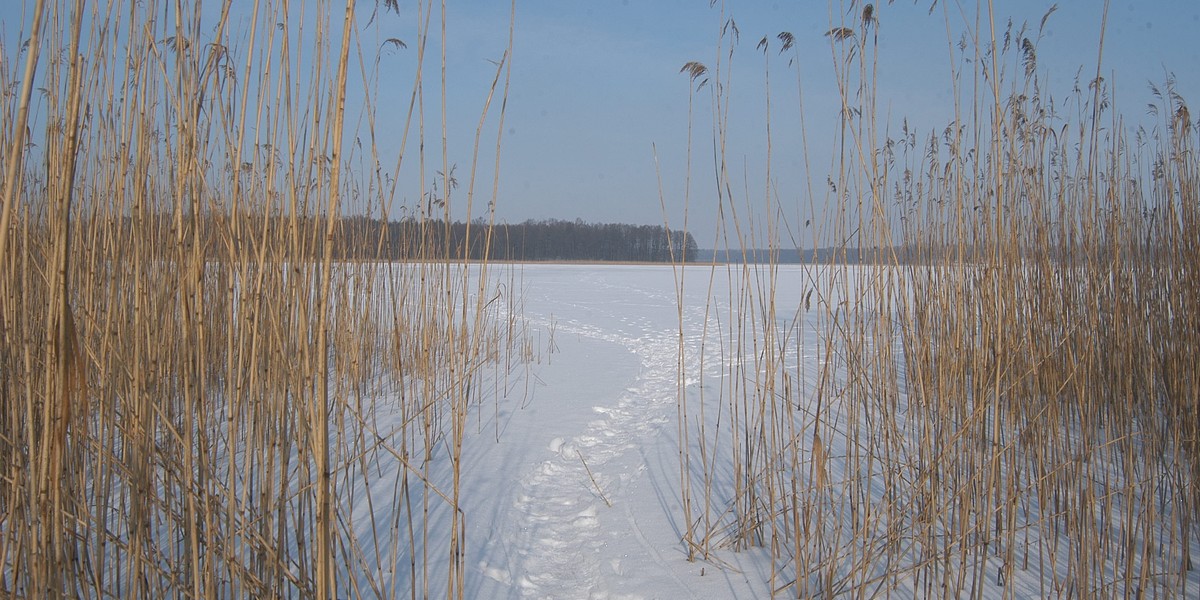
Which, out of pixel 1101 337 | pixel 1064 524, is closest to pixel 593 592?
pixel 1064 524

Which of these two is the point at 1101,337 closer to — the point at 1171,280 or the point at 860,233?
the point at 1171,280

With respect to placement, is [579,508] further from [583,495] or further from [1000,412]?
[1000,412]

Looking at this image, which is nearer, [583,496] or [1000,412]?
[1000,412]

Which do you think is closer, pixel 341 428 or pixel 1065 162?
pixel 341 428

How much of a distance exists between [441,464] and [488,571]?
2.27ft

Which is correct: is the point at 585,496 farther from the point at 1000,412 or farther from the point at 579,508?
the point at 1000,412

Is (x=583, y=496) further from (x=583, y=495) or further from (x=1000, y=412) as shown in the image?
(x=1000, y=412)

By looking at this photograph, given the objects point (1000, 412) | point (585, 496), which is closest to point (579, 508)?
point (585, 496)

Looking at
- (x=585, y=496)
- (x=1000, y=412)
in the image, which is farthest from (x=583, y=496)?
(x=1000, y=412)

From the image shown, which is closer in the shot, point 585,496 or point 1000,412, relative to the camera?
point 1000,412

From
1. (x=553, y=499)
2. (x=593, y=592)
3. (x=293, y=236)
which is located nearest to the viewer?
(x=293, y=236)

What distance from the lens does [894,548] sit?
1259 millimetres

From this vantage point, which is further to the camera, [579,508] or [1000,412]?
[579,508]

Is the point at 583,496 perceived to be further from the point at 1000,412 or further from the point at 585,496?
the point at 1000,412
